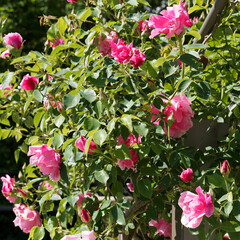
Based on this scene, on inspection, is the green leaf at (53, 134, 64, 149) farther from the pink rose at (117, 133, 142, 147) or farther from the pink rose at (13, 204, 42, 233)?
the pink rose at (13, 204, 42, 233)

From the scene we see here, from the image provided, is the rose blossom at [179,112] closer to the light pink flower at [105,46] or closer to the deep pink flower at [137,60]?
the deep pink flower at [137,60]

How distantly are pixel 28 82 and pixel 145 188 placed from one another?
1.67ft

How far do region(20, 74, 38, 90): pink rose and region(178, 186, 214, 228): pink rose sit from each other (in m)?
0.61

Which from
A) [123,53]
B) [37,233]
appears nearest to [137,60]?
[123,53]

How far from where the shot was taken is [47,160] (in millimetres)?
1382

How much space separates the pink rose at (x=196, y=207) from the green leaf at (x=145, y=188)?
0.47 feet

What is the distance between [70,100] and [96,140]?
0.60 ft

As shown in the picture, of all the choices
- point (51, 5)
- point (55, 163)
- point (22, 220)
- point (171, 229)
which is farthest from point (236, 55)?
point (51, 5)

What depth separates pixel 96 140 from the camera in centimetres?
116

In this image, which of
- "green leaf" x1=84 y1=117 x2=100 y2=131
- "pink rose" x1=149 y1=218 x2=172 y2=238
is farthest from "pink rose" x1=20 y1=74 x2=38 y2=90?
"pink rose" x1=149 y1=218 x2=172 y2=238

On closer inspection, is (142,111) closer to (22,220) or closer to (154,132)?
(154,132)

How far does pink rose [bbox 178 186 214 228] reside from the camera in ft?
3.75

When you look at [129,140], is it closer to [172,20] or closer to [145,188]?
[145,188]

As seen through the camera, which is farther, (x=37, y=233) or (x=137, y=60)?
(x=37, y=233)
